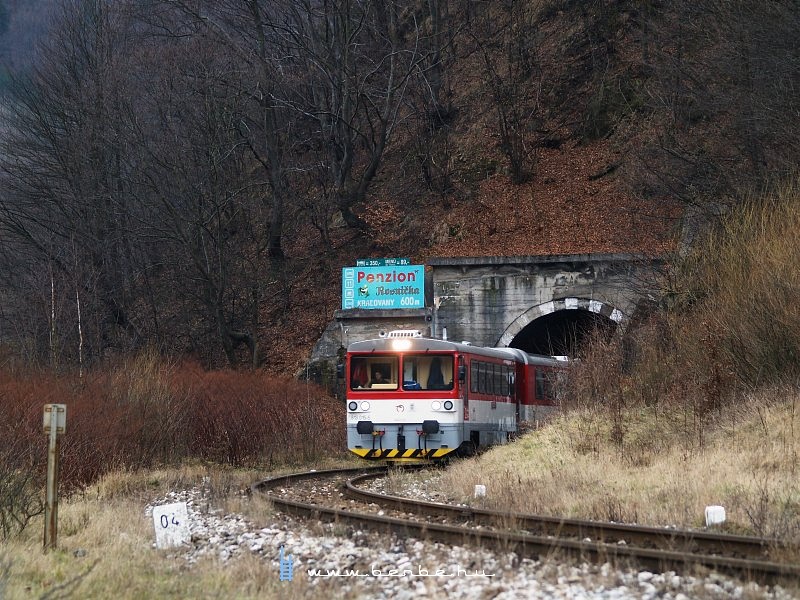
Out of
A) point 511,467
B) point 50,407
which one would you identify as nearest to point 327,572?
point 50,407

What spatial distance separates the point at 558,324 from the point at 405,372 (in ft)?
57.1

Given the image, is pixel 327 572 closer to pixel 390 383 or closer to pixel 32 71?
pixel 390 383

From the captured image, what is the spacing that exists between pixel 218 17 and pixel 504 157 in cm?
1344

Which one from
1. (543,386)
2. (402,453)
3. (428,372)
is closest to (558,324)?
(543,386)

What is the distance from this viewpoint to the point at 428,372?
18516mm

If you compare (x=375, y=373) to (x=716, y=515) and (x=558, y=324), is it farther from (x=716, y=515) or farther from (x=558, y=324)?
(x=558, y=324)

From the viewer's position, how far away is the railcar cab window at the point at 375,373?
1866 cm

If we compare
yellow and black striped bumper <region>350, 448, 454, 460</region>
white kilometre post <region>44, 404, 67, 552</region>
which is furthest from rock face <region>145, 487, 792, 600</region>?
yellow and black striped bumper <region>350, 448, 454, 460</region>

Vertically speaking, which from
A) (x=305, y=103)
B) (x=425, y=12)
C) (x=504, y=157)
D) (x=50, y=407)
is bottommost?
(x=50, y=407)

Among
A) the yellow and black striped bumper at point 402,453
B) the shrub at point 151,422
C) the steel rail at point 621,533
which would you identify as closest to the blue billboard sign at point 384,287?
the shrub at point 151,422

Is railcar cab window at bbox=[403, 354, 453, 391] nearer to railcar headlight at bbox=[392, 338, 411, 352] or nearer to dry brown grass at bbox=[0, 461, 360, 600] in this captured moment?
railcar headlight at bbox=[392, 338, 411, 352]

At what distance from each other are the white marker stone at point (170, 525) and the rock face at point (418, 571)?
5.8 inches

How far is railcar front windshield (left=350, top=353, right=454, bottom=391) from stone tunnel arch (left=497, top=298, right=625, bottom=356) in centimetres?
908

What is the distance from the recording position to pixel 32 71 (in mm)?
41750
